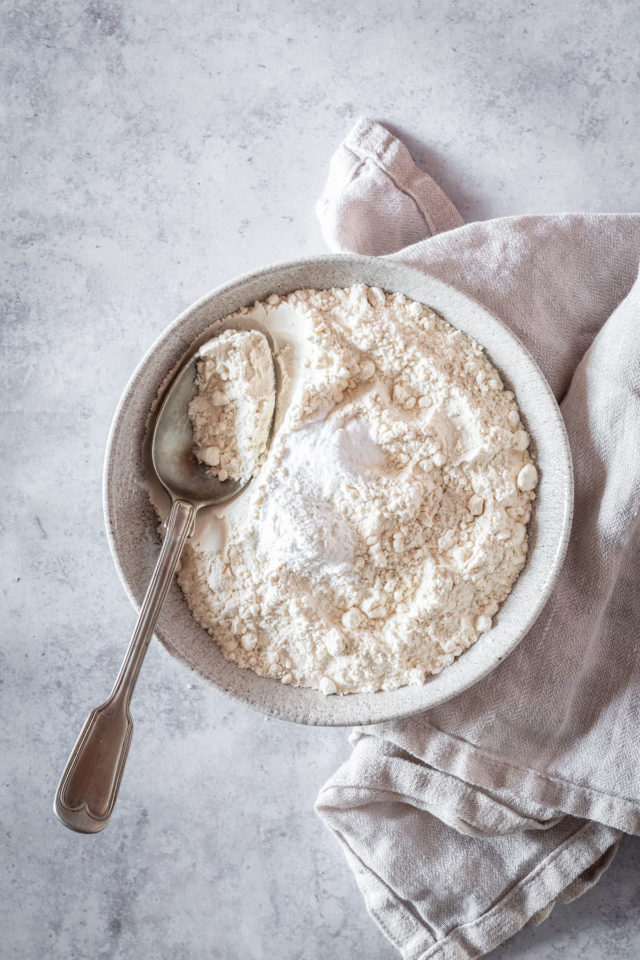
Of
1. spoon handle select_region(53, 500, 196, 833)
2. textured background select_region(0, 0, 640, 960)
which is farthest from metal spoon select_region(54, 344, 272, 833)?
textured background select_region(0, 0, 640, 960)

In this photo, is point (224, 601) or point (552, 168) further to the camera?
point (552, 168)

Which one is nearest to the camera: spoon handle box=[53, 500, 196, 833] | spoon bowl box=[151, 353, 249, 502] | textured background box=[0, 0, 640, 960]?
spoon handle box=[53, 500, 196, 833]

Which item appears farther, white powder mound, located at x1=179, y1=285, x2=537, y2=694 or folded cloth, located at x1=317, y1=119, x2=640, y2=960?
folded cloth, located at x1=317, y1=119, x2=640, y2=960

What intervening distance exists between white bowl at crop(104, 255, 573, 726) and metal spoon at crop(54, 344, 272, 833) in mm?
39

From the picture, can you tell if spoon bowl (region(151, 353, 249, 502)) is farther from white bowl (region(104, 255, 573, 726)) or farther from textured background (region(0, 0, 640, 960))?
textured background (region(0, 0, 640, 960))

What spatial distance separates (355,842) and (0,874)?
A: 0.55 m

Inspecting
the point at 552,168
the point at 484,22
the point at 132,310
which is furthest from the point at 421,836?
the point at 484,22

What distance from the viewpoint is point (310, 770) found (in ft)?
3.81

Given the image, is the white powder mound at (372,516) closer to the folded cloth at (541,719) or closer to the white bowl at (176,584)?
the white bowl at (176,584)

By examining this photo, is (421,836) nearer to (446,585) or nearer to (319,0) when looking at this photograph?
(446,585)

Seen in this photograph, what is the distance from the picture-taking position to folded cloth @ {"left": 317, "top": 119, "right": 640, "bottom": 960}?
1.03 m

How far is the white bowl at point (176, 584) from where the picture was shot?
94 cm

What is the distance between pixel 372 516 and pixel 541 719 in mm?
397

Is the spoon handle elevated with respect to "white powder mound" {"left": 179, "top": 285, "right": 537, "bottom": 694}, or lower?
lower
